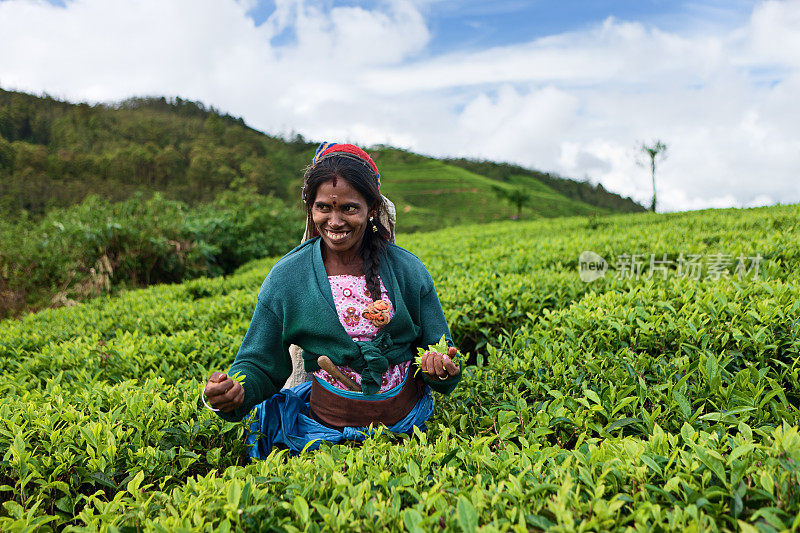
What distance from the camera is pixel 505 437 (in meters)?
1.68

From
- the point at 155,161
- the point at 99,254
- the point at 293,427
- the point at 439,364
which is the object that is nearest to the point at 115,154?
the point at 155,161

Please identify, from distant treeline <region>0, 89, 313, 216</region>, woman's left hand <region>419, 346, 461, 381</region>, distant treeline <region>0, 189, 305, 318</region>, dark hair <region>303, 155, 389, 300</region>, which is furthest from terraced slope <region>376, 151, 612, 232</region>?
woman's left hand <region>419, 346, 461, 381</region>

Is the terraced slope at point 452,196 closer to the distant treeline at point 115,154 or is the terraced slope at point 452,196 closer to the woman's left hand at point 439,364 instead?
the distant treeline at point 115,154

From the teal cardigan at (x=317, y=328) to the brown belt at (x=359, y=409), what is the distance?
0.28 ft

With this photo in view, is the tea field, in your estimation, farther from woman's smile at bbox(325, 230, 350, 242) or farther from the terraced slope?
the terraced slope

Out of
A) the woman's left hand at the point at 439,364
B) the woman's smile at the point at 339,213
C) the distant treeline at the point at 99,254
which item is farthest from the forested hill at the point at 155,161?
the woman's left hand at the point at 439,364

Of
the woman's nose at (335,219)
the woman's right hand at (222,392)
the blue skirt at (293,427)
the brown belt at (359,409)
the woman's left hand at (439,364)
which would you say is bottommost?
the blue skirt at (293,427)

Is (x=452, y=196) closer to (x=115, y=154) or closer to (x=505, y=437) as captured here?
(x=115, y=154)

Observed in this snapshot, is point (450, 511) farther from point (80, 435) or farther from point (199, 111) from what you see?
point (199, 111)

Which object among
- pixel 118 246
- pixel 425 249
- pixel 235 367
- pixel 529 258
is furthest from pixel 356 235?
pixel 118 246

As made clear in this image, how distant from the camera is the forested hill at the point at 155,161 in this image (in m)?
24.5

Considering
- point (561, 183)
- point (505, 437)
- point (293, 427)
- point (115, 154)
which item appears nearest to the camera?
point (505, 437)

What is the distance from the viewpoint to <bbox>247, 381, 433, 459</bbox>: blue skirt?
1.86 metres

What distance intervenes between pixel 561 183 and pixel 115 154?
53.9m
